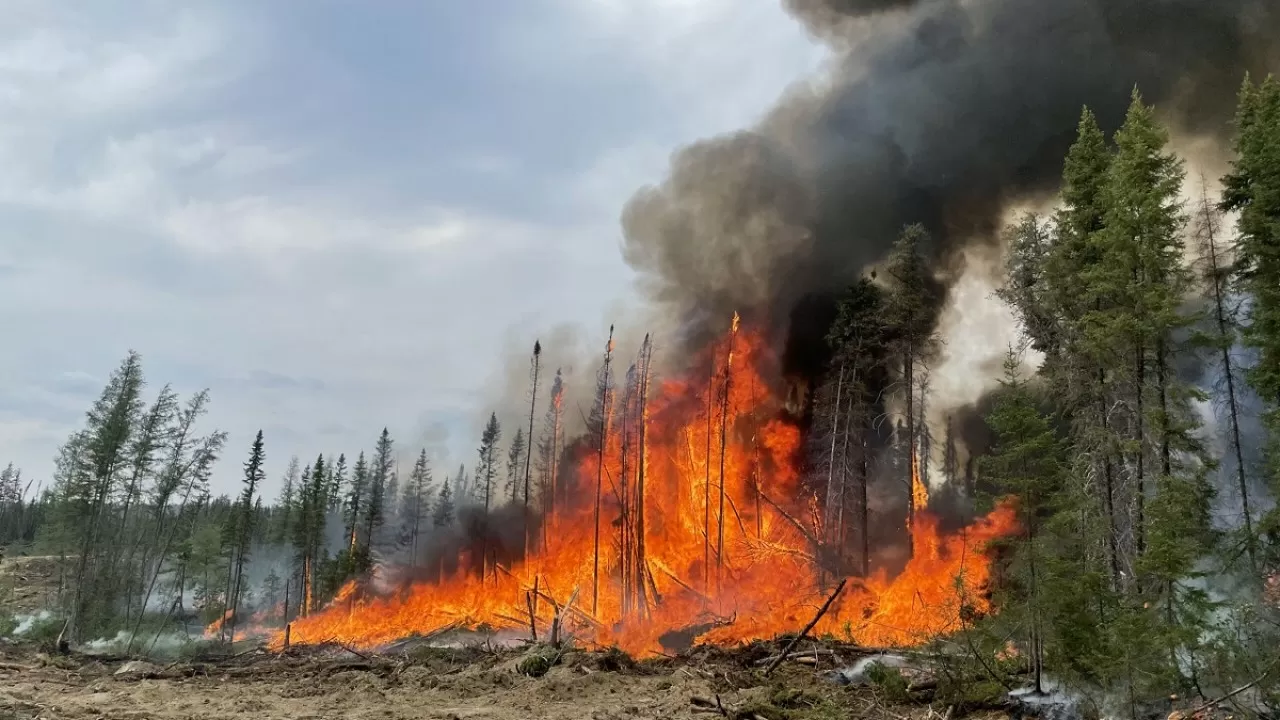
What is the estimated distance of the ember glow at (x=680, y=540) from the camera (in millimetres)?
26469

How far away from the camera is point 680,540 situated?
29.9m

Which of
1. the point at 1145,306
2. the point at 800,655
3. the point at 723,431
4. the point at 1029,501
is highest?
the point at 1145,306

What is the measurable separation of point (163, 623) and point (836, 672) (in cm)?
3556

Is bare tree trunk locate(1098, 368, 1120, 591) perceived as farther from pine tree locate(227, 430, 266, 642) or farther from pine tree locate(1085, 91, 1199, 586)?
pine tree locate(227, 430, 266, 642)

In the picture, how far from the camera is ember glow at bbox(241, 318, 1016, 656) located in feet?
86.8

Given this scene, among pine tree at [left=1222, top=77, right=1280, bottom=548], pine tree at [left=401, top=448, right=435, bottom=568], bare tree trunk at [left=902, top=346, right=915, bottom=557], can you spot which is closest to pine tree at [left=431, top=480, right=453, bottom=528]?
pine tree at [left=401, top=448, right=435, bottom=568]

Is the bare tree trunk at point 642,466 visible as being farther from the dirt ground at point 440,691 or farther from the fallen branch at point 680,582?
the dirt ground at point 440,691

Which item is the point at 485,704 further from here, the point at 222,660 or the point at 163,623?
the point at 163,623

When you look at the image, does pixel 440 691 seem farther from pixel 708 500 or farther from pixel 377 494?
pixel 377 494

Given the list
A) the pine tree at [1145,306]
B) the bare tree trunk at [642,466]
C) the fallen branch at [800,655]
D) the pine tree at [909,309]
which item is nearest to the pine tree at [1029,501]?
the pine tree at [1145,306]

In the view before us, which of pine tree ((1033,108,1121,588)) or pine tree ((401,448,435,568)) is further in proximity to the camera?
pine tree ((401,448,435,568))

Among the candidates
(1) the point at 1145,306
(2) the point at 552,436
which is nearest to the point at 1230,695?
(1) the point at 1145,306

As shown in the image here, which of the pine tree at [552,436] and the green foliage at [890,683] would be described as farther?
the pine tree at [552,436]

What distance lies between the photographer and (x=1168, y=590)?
11.0 m
